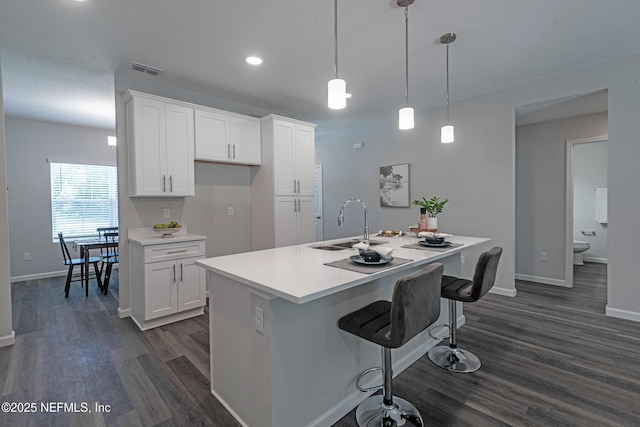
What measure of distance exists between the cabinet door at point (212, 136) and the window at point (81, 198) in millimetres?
2449

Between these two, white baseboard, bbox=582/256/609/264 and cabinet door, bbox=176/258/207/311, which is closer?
cabinet door, bbox=176/258/207/311

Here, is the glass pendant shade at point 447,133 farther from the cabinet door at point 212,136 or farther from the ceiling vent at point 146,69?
the ceiling vent at point 146,69

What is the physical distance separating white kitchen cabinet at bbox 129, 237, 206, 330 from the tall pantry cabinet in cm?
104

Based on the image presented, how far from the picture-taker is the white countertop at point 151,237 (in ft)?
10.3

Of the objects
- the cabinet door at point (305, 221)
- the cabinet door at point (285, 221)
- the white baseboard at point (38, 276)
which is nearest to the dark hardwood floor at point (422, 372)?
the cabinet door at point (285, 221)

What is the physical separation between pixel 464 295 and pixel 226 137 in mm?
3222

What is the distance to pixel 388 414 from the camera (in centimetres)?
173

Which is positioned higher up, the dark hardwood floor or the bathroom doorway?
the bathroom doorway

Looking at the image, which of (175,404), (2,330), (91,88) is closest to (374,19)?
(175,404)

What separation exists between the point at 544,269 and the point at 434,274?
13.3 ft

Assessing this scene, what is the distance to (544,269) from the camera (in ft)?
15.0

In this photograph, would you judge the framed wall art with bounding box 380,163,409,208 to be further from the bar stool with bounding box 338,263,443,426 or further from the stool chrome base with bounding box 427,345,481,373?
the bar stool with bounding box 338,263,443,426

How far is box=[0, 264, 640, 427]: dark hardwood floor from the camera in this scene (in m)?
1.84

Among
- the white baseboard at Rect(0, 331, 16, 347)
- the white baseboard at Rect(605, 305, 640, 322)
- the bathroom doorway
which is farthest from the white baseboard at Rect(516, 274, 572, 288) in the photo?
the white baseboard at Rect(0, 331, 16, 347)
